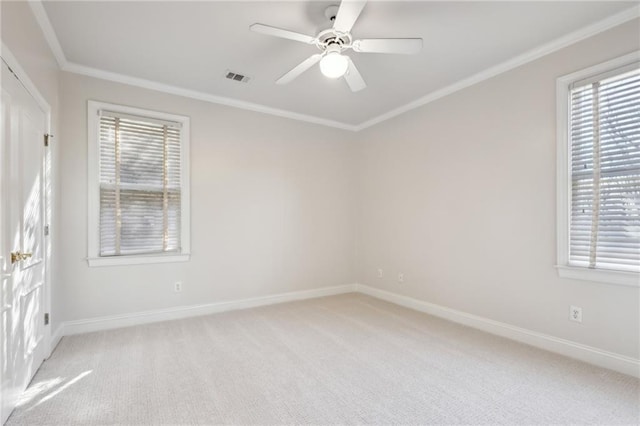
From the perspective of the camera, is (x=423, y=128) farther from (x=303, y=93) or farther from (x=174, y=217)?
(x=174, y=217)

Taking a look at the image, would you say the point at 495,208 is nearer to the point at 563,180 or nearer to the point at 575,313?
the point at 563,180

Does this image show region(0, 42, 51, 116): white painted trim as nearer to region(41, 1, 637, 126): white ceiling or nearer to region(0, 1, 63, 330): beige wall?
region(0, 1, 63, 330): beige wall

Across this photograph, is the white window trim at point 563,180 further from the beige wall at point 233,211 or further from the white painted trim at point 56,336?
the white painted trim at point 56,336

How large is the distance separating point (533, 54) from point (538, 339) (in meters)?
2.59

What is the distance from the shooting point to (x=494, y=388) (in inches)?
85.4

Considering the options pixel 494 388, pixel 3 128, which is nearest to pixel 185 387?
pixel 3 128

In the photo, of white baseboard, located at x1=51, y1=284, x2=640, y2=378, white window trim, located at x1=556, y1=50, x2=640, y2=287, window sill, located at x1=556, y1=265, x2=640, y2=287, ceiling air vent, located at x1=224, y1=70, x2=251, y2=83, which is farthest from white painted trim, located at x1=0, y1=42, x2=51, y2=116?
window sill, located at x1=556, y1=265, x2=640, y2=287

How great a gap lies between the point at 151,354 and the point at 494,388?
272 centimetres

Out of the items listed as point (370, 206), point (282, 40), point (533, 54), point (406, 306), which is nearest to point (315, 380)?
point (406, 306)

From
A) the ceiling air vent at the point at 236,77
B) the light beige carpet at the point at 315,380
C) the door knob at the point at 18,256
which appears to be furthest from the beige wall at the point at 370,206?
the door knob at the point at 18,256

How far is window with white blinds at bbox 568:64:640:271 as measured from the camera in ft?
7.73

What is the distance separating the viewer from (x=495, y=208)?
3.18 meters

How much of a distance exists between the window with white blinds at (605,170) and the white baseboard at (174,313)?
317 cm

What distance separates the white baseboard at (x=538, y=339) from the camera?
238cm
